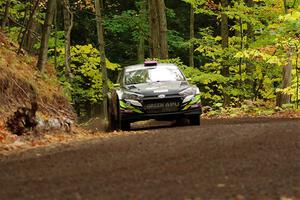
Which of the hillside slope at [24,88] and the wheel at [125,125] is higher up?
the hillside slope at [24,88]

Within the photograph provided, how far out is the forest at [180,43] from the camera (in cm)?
1857

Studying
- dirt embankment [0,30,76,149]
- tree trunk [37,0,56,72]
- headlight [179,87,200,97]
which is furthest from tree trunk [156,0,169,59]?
headlight [179,87,200,97]

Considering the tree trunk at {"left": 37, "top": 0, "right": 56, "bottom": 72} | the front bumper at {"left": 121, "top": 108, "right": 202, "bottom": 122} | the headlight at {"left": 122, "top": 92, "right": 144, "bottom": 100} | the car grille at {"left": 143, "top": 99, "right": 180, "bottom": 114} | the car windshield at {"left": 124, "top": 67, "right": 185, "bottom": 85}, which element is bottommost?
the front bumper at {"left": 121, "top": 108, "right": 202, "bottom": 122}

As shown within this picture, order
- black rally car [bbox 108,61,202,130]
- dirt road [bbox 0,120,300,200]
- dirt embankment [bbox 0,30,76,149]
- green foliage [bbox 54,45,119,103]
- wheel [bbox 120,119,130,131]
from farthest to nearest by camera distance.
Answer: green foliage [bbox 54,45,119,103] < wheel [bbox 120,119,130,131] < black rally car [bbox 108,61,202,130] < dirt embankment [bbox 0,30,76,149] < dirt road [bbox 0,120,300,200]

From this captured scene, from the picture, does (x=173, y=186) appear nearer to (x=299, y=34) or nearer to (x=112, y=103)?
(x=112, y=103)

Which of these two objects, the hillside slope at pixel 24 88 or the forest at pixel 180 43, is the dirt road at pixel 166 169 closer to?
the hillside slope at pixel 24 88

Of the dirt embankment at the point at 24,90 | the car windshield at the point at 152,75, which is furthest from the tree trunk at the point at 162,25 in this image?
the car windshield at the point at 152,75

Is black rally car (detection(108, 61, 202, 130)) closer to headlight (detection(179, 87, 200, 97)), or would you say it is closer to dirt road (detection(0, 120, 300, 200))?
headlight (detection(179, 87, 200, 97))

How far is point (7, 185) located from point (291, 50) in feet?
48.4

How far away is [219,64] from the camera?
25.4 meters

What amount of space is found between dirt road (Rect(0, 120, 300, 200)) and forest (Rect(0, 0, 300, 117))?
7.78m

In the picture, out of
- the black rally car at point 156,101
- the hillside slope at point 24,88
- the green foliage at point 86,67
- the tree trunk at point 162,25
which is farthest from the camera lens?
the green foliage at point 86,67

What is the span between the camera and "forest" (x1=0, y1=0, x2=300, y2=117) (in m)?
18.6

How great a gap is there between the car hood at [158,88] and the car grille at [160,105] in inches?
6.7
